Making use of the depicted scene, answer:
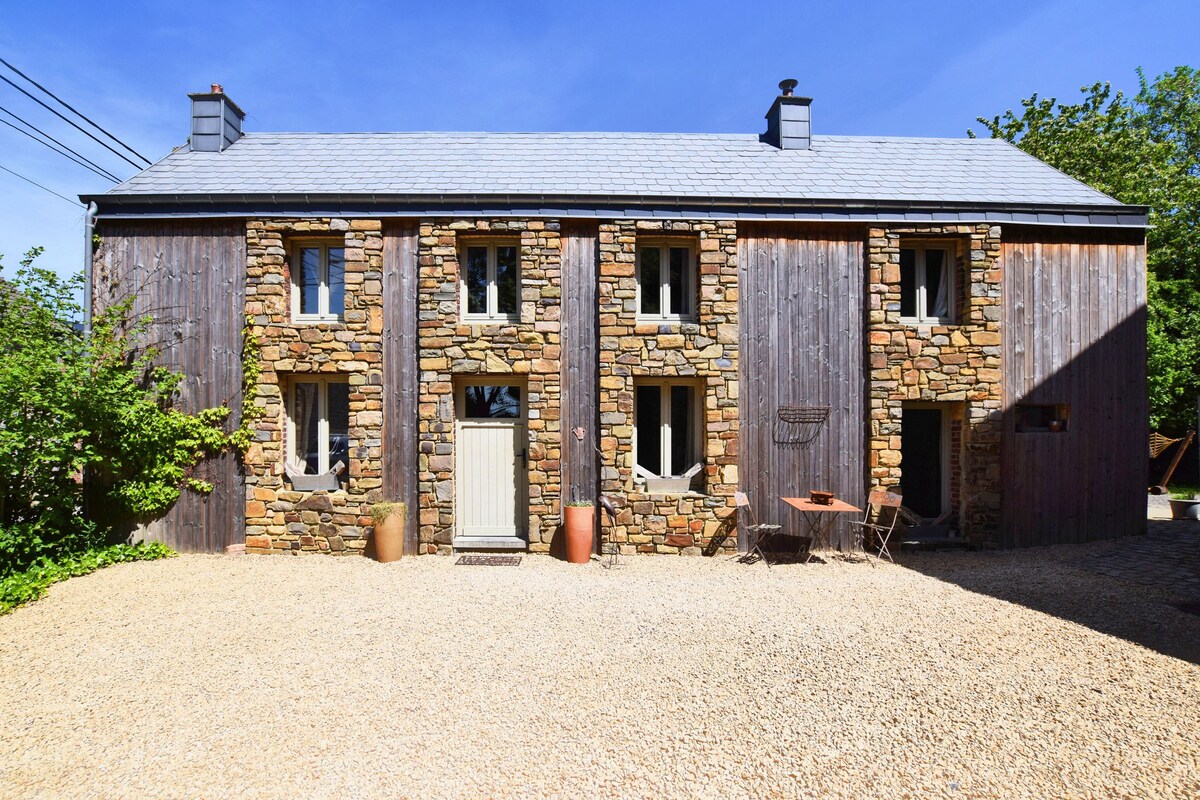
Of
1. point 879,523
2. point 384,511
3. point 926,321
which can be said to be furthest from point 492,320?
point 926,321

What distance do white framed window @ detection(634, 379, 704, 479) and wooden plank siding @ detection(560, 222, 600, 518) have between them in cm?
76

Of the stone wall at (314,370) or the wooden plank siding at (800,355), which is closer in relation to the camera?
the stone wall at (314,370)

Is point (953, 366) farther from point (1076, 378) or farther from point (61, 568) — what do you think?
point (61, 568)

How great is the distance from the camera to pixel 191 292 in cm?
791

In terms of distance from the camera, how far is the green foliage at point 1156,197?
43.9 ft

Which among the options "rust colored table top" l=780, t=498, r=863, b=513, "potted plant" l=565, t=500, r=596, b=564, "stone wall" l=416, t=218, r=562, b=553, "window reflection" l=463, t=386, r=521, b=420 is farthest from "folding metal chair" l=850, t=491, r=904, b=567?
"window reflection" l=463, t=386, r=521, b=420

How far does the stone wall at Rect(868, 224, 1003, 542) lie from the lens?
796 cm

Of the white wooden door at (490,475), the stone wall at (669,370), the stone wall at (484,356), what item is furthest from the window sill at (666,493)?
the white wooden door at (490,475)

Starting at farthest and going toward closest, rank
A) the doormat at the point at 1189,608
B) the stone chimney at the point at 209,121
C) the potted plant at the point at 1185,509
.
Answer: the potted plant at the point at 1185,509, the stone chimney at the point at 209,121, the doormat at the point at 1189,608

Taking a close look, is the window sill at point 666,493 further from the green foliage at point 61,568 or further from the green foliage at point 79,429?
the green foliage at point 61,568

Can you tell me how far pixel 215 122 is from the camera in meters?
9.40

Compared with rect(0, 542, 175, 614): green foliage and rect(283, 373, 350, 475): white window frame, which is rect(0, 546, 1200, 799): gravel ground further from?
rect(283, 373, 350, 475): white window frame

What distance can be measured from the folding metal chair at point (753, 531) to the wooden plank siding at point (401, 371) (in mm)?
4759

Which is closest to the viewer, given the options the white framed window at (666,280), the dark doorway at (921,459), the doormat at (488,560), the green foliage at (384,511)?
the doormat at (488,560)
